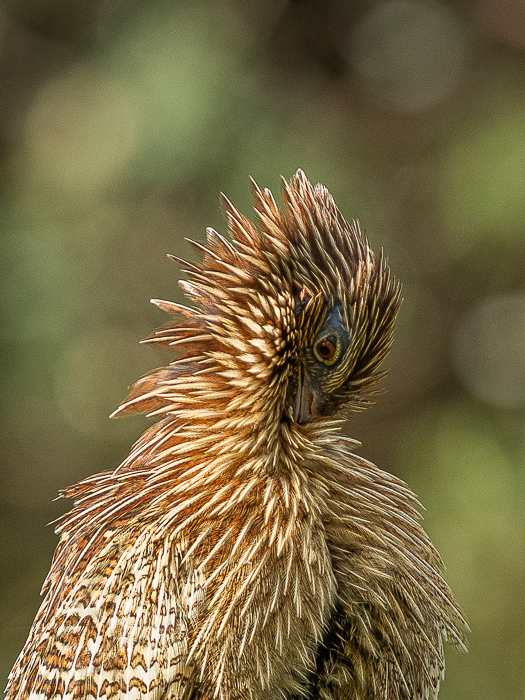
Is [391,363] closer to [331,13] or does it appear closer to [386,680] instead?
[331,13]

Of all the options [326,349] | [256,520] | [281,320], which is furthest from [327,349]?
[256,520]

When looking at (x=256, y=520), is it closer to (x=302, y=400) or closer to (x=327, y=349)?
(x=302, y=400)

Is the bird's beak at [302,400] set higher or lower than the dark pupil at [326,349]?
lower

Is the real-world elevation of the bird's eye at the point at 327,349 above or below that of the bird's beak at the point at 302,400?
above

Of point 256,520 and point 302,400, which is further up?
point 302,400

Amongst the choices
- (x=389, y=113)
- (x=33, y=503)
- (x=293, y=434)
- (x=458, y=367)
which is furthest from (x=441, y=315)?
(x=293, y=434)
